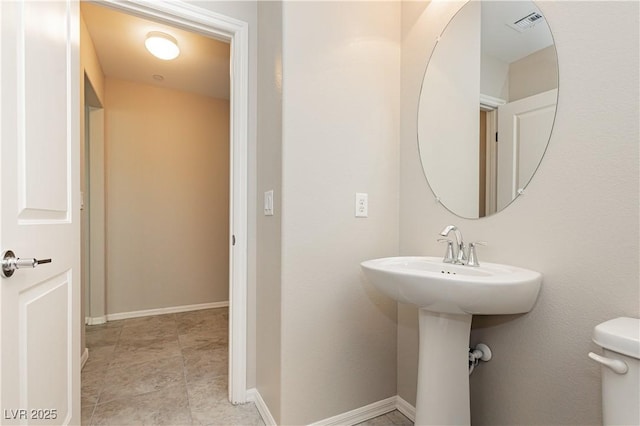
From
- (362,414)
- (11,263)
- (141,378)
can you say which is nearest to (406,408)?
(362,414)

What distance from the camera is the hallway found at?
1.61 m

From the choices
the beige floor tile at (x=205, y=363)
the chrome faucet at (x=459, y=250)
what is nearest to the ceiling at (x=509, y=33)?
the chrome faucet at (x=459, y=250)

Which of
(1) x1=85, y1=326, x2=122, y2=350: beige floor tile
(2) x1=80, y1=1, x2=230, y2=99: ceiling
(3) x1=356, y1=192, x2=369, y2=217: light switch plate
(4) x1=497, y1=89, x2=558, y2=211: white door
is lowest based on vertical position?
(1) x1=85, y1=326, x2=122, y2=350: beige floor tile

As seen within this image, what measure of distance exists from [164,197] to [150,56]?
1.38 m

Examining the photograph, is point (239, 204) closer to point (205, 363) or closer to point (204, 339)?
point (205, 363)

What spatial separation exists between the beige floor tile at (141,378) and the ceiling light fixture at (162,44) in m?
2.29

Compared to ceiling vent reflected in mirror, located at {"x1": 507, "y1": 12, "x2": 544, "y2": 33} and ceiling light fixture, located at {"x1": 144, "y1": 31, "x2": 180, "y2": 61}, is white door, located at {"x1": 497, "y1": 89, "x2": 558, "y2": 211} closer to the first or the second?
ceiling vent reflected in mirror, located at {"x1": 507, "y1": 12, "x2": 544, "y2": 33}

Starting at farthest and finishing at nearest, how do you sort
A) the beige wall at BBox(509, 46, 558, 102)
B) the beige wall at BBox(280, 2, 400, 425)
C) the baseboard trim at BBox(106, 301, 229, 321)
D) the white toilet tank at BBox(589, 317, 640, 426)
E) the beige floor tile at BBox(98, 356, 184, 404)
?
1. the baseboard trim at BBox(106, 301, 229, 321)
2. the beige floor tile at BBox(98, 356, 184, 404)
3. the beige wall at BBox(280, 2, 400, 425)
4. the beige wall at BBox(509, 46, 558, 102)
5. the white toilet tank at BBox(589, 317, 640, 426)

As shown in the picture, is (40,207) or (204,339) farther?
(204,339)

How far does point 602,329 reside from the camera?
788 millimetres

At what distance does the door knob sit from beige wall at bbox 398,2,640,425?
1.54 m

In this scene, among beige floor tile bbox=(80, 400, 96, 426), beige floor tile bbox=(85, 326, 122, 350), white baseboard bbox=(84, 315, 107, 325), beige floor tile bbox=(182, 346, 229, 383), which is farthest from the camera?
white baseboard bbox=(84, 315, 107, 325)

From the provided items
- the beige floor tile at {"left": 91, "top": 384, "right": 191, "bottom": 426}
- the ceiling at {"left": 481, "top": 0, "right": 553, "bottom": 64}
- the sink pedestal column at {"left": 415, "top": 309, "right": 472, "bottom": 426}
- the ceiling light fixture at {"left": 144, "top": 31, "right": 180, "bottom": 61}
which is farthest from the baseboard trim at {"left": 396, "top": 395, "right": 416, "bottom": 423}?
the ceiling light fixture at {"left": 144, "top": 31, "right": 180, "bottom": 61}

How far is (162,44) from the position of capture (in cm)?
229
